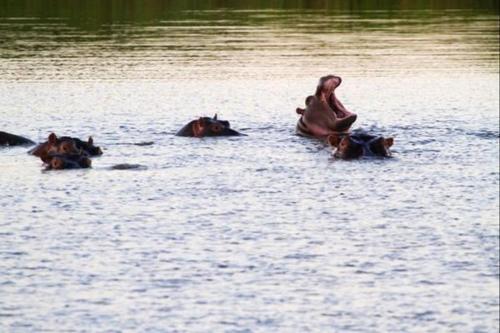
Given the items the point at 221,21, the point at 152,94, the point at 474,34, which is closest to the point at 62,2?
the point at 221,21

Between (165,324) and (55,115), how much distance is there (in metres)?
18.1

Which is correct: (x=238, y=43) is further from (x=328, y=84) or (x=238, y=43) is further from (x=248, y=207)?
(x=248, y=207)

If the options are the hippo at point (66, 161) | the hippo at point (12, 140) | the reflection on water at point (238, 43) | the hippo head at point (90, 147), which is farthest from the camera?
the reflection on water at point (238, 43)

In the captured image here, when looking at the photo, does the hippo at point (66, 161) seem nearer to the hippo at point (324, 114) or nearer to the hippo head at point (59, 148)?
the hippo head at point (59, 148)

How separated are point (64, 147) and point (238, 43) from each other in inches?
1087

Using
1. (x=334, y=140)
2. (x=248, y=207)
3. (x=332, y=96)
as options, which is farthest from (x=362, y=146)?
(x=248, y=207)

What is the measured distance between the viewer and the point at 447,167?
2644 cm

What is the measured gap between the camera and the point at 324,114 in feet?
99.4

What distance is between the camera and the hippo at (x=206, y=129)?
98.7ft

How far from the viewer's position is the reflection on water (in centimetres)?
4609

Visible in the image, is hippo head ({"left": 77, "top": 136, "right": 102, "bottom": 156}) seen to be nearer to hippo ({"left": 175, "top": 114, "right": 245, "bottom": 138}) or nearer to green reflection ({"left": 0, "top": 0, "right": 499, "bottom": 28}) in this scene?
hippo ({"left": 175, "top": 114, "right": 245, "bottom": 138})

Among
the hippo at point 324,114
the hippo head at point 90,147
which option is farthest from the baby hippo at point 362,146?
the hippo head at point 90,147

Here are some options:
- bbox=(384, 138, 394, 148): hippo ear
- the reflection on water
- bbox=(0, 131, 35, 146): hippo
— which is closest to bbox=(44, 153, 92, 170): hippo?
bbox=(0, 131, 35, 146): hippo

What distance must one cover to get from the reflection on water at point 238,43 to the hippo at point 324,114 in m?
13.3
